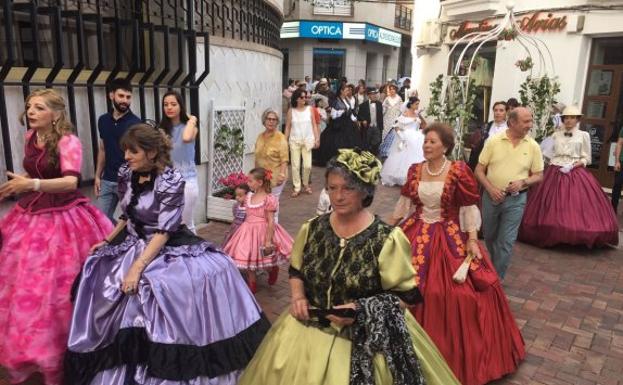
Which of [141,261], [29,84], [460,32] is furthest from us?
[460,32]

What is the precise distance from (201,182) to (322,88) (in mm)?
6767

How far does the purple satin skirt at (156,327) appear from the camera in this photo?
2934mm

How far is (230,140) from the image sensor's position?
7.34m

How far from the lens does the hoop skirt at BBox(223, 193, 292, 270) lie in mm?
4832

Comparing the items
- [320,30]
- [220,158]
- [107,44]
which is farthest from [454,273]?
[320,30]

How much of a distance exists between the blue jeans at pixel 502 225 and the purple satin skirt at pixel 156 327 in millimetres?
3047

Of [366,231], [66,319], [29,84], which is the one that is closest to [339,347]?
[366,231]

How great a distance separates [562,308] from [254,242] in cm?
302

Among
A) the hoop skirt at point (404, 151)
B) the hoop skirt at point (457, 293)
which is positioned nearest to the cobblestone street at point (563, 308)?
the hoop skirt at point (457, 293)

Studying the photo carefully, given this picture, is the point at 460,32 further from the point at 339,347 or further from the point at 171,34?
the point at 339,347

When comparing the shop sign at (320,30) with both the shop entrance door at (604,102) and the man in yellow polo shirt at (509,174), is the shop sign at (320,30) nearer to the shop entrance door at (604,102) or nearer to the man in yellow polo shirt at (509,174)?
the shop entrance door at (604,102)

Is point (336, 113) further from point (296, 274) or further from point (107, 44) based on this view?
point (296, 274)

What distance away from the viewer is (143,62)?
18.8 feet

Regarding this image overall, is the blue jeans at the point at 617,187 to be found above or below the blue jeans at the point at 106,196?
below
